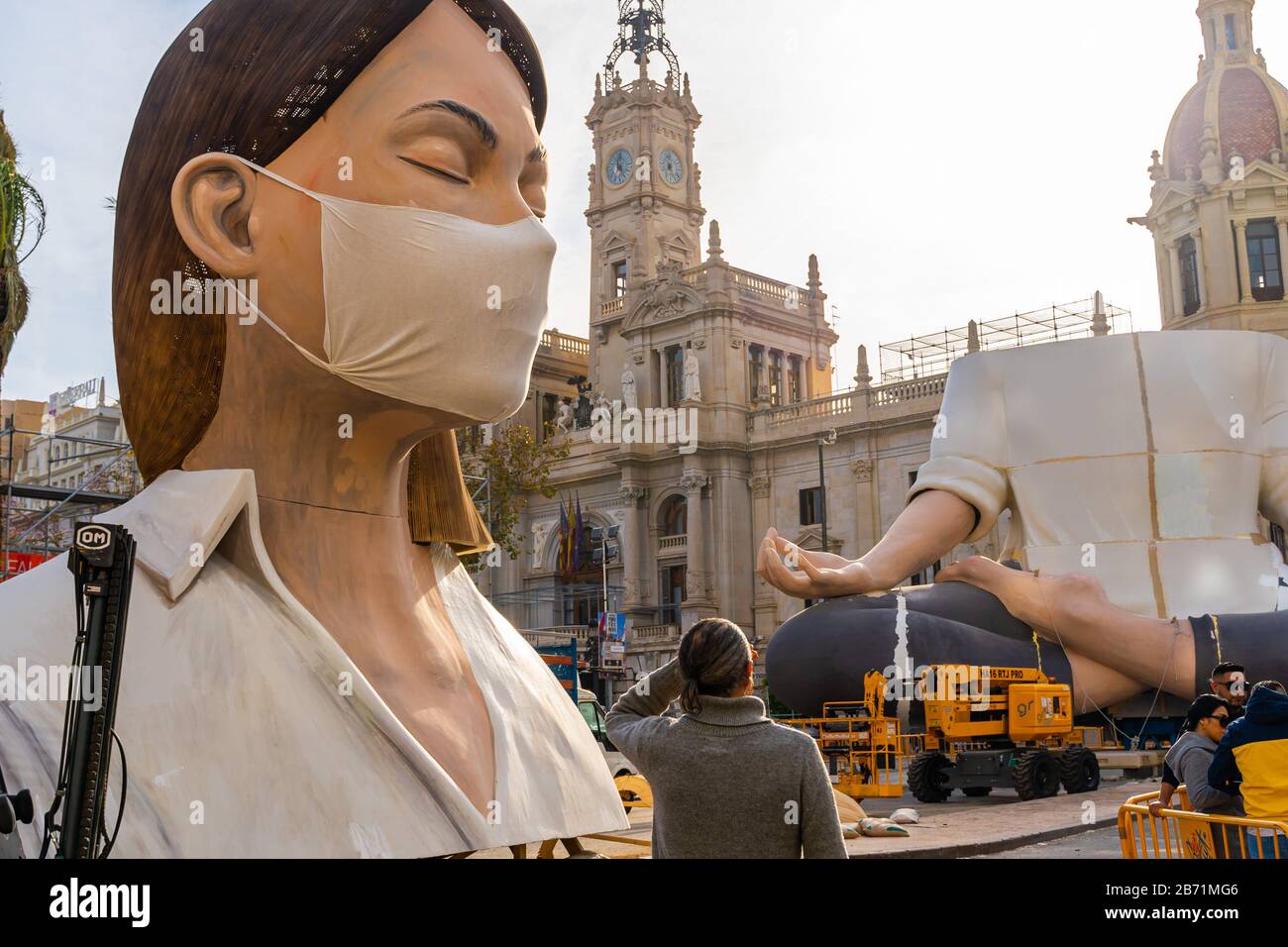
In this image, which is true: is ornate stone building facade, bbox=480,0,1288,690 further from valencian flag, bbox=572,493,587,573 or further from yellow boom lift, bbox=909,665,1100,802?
yellow boom lift, bbox=909,665,1100,802

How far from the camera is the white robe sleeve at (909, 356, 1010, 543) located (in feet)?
57.2

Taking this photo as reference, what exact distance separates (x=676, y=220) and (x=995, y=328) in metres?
13.6

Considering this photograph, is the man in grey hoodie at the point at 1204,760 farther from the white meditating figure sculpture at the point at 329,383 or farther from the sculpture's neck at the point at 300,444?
the sculpture's neck at the point at 300,444

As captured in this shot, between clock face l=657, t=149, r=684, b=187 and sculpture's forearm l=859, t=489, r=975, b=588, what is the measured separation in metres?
34.8

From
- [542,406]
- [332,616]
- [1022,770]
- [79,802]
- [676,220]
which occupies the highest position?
[676,220]

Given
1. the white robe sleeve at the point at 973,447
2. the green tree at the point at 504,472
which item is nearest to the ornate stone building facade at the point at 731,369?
the green tree at the point at 504,472

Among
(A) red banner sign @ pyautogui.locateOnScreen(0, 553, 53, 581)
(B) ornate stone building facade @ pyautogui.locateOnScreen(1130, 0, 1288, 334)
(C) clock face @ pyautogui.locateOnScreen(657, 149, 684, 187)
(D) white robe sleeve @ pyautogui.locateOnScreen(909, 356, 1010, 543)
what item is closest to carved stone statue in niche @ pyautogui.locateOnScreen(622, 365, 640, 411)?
(C) clock face @ pyautogui.locateOnScreen(657, 149, 684, 187)

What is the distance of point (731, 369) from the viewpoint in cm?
4550

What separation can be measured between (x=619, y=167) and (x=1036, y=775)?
1519 inches

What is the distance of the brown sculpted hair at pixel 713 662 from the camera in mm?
2893

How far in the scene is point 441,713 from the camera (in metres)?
3.24

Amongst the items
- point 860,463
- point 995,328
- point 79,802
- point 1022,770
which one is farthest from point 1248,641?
point 995,328

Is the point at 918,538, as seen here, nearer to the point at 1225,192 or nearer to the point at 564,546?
the point at 1225,192
